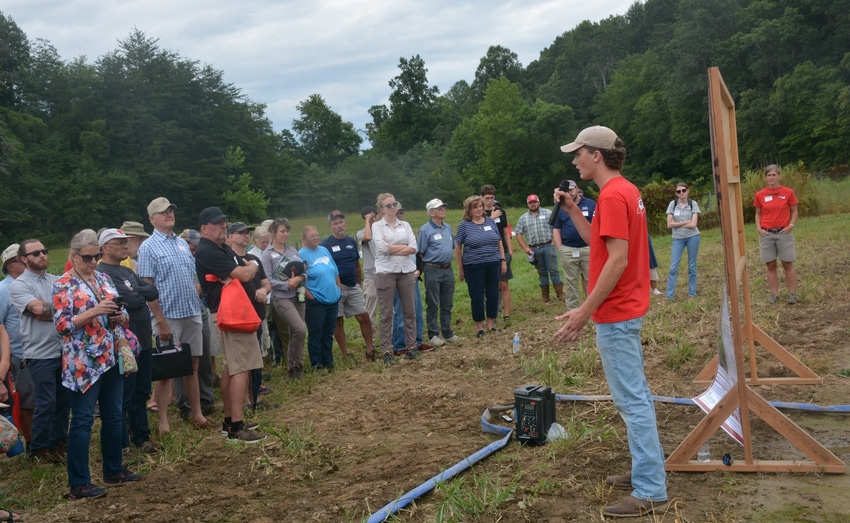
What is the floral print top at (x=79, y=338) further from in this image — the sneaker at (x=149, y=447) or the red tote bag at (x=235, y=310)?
the sneaker at (x=149, y=447)

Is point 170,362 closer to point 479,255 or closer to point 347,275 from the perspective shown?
point 347,275

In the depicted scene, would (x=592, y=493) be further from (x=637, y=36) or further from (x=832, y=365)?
(x=637, y=36)

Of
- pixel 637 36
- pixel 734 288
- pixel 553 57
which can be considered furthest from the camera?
pixel 553 57

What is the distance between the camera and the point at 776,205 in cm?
1055

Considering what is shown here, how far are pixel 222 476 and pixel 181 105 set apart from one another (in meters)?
51.8

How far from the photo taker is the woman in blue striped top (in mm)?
10641

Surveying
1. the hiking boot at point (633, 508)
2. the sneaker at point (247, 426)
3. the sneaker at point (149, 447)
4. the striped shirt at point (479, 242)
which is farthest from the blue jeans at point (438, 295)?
the hiking boot at point (633, 508)

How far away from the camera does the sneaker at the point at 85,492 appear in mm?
5402

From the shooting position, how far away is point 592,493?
174 inches

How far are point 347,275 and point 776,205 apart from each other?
619 centimetres

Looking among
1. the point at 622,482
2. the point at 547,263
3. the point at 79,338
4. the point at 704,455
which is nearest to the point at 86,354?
the point at 79,338

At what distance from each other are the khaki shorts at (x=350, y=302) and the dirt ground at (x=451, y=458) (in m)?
1.49

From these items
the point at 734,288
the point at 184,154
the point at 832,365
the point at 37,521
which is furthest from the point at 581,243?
the point at 184,154

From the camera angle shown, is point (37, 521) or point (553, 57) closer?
point (37, 521)
